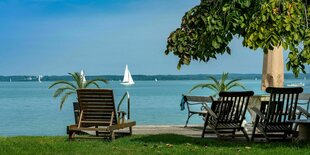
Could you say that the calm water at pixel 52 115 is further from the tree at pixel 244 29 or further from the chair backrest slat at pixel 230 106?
the tree at pixel 244 29

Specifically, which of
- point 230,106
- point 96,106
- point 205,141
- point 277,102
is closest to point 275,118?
point 277,102

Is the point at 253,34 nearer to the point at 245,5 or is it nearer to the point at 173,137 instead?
the point at 245,5

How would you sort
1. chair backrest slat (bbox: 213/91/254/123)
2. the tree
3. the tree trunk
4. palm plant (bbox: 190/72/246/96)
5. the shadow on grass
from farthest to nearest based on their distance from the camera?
palm plant (bbox: 190/72/246/96) → the tree trunk → chair backrest slat (bbox: 213/91/254/123) → the shadow on grass → the tree

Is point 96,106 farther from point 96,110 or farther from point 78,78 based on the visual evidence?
point 78,78

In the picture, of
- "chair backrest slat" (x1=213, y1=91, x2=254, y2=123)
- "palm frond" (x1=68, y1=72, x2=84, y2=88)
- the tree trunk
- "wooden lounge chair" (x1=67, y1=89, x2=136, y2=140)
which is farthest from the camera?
"palm frond" (x1=68, y1=72, x2=84, y2=88)

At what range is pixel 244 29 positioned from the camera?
9430 millimetres

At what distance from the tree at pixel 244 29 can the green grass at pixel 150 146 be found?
50.5 inches

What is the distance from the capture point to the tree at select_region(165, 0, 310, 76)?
8.66 metres

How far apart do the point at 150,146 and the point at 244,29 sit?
2293 millimetres

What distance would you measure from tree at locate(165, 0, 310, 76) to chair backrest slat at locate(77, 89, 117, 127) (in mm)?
1761

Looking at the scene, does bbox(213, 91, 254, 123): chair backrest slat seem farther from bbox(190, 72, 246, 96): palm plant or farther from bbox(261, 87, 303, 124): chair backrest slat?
bbox(190, 72, 246, 96): palm plant

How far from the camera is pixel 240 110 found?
11.2m

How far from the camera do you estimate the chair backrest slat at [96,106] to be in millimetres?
11500

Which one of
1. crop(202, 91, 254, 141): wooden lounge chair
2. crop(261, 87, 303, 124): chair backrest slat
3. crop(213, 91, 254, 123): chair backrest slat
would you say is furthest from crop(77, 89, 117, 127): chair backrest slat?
crop(261, 87, 303, 124): chair backrest slat
